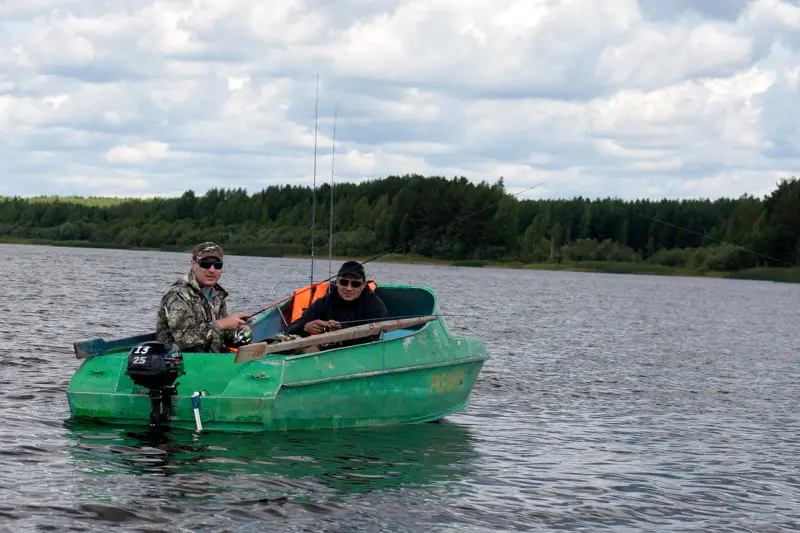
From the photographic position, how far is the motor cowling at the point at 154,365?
11.2 meters

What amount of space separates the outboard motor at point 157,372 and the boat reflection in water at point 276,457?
1.06ft

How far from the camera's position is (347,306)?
44.3 feet

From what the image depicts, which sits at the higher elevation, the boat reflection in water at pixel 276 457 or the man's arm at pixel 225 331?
the man's arm at pixel 225 331

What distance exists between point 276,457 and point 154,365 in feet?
4.86

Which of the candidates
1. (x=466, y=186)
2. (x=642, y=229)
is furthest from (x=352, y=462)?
(x=642, y=229)

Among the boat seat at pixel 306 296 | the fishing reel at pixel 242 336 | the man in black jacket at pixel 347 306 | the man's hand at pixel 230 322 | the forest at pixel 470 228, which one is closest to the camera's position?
the man's hand at pixel 230 322

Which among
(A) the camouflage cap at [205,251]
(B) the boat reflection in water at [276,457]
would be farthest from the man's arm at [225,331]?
(B) the boat reflection in water at [276,457]

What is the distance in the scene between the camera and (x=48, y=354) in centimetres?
1986

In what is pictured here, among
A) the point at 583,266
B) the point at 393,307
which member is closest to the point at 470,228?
the point at 583,266

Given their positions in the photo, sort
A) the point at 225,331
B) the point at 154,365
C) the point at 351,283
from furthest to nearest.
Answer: the point at 351,283
the point at 225,331
the point at 154,365

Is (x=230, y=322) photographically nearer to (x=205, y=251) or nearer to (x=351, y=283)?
(x=205, y=251)

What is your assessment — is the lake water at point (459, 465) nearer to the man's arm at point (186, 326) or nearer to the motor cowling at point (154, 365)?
the motor cowling at point (154, 365)

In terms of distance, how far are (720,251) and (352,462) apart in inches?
5702

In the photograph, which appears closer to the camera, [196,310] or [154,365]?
[154,365]
